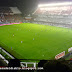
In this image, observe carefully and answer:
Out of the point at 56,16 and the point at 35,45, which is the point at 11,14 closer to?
the point at 56,16

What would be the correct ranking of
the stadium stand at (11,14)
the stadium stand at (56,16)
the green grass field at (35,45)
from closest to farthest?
the green grass field at (35,45) → the stadium stand at (56,16) → the stadium stand at (11,14)

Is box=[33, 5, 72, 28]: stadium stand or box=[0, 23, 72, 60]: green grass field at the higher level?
box=[33, 5, 72, 28]: stadium stand

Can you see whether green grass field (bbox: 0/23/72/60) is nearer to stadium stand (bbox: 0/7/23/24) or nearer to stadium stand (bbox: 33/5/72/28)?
stadium stand (bbox: 33/5/72/28)

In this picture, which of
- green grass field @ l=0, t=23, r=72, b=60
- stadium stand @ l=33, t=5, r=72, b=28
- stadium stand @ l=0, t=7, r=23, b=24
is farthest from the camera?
stadium stand @ l=0, t=7, r=23, b=24

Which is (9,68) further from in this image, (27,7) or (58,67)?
(27,7)

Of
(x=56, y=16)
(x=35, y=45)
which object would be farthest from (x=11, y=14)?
(x=35, y=45)

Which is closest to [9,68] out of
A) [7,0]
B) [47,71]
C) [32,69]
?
[32,69]

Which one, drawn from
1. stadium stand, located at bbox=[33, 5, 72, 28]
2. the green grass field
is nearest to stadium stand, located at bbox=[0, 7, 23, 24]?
stadium stand, located at bbox=[33, 5, 72, 28]

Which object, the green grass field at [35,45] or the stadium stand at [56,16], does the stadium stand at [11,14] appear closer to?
the stadium stand at [56,16]

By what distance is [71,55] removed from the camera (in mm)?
11898

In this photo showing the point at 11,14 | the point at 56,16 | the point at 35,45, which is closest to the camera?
the point at 35,45

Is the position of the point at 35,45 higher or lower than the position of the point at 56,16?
lower

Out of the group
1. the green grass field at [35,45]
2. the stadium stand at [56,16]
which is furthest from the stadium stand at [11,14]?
the green grass field at [35,45]

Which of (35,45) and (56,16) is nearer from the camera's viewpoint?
(35,45)
